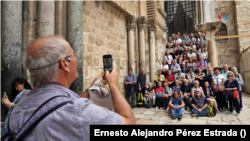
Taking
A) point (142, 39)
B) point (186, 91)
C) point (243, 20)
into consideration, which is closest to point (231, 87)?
point (186, 91)

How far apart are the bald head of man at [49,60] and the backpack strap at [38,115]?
0.55 feet

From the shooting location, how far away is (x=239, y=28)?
44.5 feet

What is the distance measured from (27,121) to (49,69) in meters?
0.27

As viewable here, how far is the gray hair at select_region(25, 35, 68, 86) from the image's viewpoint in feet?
2.64

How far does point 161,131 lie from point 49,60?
0.95 meters

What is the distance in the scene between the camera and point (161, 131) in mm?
1195

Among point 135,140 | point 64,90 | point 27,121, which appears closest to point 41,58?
point 64,90

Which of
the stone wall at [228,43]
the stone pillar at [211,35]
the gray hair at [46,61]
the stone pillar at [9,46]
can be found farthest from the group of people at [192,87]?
the stone wall at [228,43]

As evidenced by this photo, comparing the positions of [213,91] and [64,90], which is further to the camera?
[213,91]

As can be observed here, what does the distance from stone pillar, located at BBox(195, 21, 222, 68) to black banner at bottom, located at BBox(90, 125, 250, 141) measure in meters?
8.79

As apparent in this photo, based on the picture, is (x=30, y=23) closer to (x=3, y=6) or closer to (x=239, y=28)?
(x=3, y=6)

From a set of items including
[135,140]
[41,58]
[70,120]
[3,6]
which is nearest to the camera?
[70,120]

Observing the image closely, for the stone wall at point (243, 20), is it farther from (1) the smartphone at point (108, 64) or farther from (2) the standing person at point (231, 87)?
(1) the smartphone at point (108, 64)

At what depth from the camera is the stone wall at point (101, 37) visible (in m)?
4.72
